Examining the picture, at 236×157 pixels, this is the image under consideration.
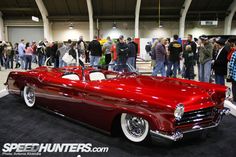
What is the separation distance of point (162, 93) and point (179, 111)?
1.22 ft

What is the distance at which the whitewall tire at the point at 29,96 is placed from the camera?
4944mm

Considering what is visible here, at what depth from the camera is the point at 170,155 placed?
2879mm

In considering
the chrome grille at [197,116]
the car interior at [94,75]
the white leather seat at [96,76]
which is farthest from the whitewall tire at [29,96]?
the chrome grille at [197,116]

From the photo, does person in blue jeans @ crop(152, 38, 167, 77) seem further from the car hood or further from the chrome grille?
the chrome grille

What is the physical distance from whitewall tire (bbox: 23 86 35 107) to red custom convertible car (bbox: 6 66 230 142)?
0.94 metres

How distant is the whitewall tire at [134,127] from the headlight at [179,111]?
454 millimetres

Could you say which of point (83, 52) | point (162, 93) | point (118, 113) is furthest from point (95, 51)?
point (162, 93)

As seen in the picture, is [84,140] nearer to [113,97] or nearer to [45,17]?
[113,97]

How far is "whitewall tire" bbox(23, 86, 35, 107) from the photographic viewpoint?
16.2 ft

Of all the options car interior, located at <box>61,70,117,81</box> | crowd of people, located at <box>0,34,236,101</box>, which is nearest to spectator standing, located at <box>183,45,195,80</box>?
crowd of people, located at <box>0,34,236,101</box>

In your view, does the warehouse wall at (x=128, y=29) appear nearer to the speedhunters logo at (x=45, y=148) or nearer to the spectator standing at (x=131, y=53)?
the spectator standing at (x=131, y=53)

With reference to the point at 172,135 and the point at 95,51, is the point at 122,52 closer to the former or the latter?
the point at 95,51

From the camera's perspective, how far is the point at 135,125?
3115mm

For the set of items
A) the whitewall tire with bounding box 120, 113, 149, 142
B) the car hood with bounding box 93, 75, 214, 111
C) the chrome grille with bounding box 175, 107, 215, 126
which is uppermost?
the car hood with bounding box 93, 75, 214, 111
